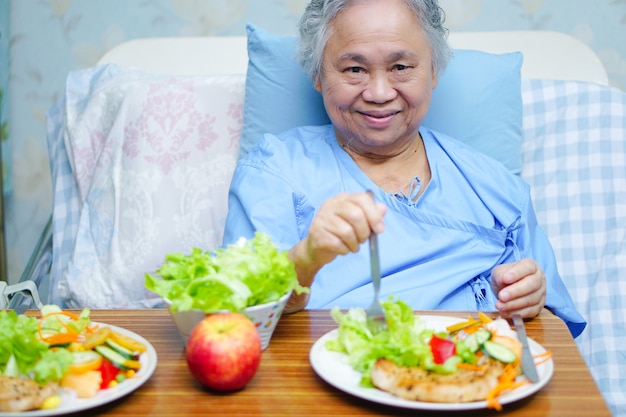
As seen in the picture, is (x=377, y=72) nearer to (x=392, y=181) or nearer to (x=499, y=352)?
(x=392, y=181)

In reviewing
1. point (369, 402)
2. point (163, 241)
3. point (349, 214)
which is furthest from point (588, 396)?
point (163, 241)

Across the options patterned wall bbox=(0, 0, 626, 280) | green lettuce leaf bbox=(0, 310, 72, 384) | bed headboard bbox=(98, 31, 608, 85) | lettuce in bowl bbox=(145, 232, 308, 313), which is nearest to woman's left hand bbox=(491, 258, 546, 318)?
lettuce in bowl bbox=(145, 232, 308, 313)

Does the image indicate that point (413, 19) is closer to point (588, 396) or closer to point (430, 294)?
point (430, 294)

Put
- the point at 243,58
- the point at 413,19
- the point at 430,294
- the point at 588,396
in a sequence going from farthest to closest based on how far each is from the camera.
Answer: the point at 243,58 < the point at 413,19 < the point at 430,294 < the point at 588,396

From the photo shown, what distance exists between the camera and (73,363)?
0.98 metres

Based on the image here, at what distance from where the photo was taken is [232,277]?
108cm

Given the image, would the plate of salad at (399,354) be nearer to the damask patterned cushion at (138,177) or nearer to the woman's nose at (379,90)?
the woman's nose at (379,90)

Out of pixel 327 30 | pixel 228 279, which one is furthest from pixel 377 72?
pixel 228 279

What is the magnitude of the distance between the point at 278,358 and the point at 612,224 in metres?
1.24

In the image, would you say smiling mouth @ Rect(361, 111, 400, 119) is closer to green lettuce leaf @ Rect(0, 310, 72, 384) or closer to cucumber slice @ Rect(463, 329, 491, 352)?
cucumber slice @ Rect(463, 329, 491, 352)

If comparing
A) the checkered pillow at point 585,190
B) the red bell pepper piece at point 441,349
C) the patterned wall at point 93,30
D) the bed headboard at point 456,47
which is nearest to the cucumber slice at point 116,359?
the red bell pepper piece at point 441,349

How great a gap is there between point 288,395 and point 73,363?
28 cm

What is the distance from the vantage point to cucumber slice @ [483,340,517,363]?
3.31 ft

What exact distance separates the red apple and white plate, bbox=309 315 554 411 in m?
0.10
